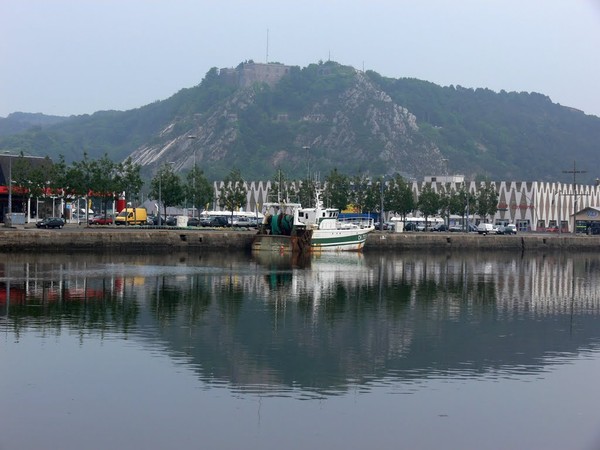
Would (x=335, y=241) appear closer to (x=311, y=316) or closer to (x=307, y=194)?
(x=307, y=194)

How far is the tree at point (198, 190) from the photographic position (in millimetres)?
128500

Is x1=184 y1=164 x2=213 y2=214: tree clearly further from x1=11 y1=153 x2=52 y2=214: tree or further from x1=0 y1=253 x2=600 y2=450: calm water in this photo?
x1=0 y1=253 x2=600 y2=450: calm water

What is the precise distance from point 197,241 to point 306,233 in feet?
33.5

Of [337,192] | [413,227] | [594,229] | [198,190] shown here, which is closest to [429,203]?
[413,227]

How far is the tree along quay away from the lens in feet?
278

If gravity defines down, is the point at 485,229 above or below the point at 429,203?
below

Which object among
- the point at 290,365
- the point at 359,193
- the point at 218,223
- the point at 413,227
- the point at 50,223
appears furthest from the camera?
the point at 413,227

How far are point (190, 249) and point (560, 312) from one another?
48653 mm

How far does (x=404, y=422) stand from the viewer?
27.4m

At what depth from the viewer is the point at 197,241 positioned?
314 feet

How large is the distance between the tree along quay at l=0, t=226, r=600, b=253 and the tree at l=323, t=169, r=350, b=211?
67.2 ft

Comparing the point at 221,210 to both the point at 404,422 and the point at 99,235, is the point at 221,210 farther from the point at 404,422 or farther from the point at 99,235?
the point at 404,422

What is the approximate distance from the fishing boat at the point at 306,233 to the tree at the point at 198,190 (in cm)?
2728

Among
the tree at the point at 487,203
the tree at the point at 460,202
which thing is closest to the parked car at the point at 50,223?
the tree at the point at 460,202
